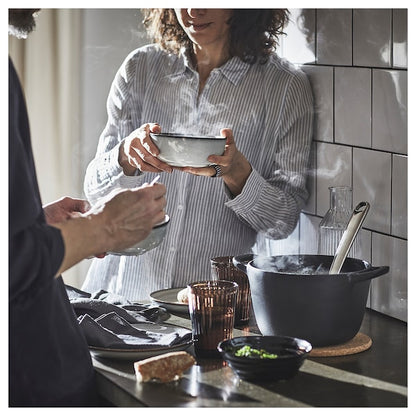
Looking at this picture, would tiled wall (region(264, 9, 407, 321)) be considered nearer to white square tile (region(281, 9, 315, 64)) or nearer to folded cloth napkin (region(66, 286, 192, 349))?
white square tile (region(281, 9, 315, 64))

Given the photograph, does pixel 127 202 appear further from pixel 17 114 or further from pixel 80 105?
pixel 80 105

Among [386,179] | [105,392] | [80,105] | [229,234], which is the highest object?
[80,105]

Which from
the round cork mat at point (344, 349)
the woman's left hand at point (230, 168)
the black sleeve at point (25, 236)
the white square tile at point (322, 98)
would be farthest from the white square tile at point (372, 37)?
the black sleeve at point (25, 236)

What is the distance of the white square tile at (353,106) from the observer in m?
1.85

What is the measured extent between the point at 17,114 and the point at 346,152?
2.91ft

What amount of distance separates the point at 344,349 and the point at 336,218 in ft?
1.30

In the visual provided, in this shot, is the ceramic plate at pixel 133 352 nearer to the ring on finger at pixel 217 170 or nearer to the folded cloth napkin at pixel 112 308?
the folded cloth napkin at pixel 112 308

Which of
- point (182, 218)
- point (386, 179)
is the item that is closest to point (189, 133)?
point (182, 218)

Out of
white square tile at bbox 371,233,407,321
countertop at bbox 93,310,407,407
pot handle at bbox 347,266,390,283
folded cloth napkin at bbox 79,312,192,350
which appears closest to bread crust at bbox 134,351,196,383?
countertop at bbox 93,310,407,407

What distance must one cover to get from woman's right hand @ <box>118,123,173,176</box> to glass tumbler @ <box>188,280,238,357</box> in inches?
13.3

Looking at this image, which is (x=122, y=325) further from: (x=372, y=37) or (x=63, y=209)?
(x=372, y=37)

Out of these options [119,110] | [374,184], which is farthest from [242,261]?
[119,110]

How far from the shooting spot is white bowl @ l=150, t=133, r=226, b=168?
5.59 ft
